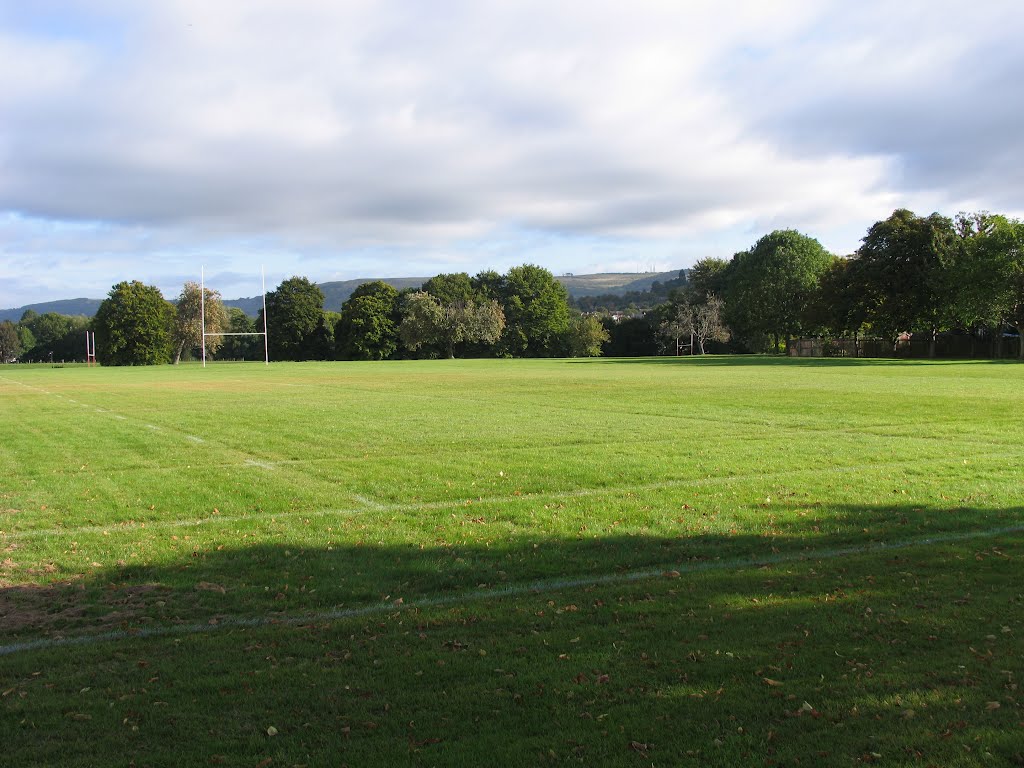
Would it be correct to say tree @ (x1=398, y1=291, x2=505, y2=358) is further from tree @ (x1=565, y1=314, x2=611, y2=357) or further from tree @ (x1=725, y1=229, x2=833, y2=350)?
tree @ (x1=725, y1=229, x2=833, y2=350)

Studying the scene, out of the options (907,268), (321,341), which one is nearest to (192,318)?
(321,341)

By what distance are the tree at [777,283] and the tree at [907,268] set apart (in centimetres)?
1556

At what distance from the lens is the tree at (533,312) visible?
116938 millimetres

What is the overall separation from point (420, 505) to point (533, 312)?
107892 millimetres

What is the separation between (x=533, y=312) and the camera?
117562mm

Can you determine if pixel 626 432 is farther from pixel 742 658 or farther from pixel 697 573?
pixel 742 658

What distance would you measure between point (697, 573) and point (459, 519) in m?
3.22

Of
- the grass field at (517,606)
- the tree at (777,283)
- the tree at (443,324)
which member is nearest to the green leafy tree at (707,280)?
the tree at (777,283)

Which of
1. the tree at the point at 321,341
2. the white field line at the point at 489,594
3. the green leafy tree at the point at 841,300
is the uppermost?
the green leafy tree at the point at 841,300

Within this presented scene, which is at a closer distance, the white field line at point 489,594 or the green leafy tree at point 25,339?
the white field line at point 489,594

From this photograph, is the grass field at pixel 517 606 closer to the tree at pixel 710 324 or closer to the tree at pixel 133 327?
the tree at pixel 133 327

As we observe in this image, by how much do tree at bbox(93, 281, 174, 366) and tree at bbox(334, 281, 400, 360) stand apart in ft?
74.7

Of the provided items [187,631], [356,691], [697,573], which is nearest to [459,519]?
[697,573]

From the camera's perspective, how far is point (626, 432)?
17.7 meters
